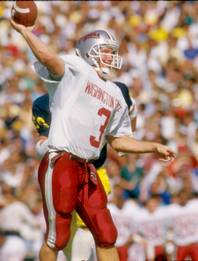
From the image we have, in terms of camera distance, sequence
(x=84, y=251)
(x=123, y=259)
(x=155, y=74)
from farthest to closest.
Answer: (x=155, y=74)
(x=123, y=259)
(x=84, y=251)

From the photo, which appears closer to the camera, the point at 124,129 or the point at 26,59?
the point at 124,129

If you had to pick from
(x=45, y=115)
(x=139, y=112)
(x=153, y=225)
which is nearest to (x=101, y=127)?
(x=45, y=115)

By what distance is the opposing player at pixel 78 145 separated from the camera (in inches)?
277

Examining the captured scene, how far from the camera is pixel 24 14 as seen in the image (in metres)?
6.78

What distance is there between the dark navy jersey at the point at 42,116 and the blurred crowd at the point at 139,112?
2.43m

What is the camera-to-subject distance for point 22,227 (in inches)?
444

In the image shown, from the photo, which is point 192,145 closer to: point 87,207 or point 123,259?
point 123,259

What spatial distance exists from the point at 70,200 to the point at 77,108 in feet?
1.96

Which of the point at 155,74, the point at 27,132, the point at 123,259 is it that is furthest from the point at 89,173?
the point at 155,74

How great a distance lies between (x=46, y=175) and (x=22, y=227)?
4.20 metres

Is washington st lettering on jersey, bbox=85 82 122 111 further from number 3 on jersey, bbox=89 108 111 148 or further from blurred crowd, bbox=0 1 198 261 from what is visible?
blurred crowd, bbox=0 1 198 261

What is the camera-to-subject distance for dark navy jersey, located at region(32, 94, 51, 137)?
25.6 feet

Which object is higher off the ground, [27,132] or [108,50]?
[108,50]

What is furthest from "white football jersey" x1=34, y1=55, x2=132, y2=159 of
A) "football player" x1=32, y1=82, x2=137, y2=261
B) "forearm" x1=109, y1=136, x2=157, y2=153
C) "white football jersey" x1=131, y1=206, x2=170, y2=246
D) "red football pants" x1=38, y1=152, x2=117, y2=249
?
"white football jersey" x1=131, y1=206, x2=170, y2=246
